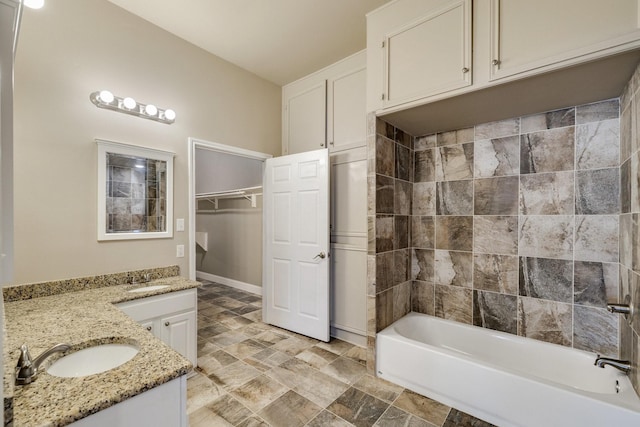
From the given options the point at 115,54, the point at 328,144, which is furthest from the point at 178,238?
the point at 328,144

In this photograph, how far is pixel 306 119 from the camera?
3.24 meters

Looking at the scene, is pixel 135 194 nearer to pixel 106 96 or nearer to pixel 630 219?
pixel 106 96

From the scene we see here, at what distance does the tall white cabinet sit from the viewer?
2.77 metres

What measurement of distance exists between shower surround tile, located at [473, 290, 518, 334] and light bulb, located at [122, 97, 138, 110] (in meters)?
3.15

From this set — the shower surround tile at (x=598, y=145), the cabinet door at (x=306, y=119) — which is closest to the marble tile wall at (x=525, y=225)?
the shower surround tile at (x=598, y=145)

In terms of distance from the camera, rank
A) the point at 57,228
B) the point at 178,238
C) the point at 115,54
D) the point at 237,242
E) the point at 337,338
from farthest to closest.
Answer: the point at 237,242 → the point at 337,338 → the point at 178,238 → the point at 115,54 → the point at 57,228

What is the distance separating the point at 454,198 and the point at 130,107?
2768 mm

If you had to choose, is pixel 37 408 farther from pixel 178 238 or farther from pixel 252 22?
pixel 252 22

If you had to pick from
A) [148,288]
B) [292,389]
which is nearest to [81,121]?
[148,288]

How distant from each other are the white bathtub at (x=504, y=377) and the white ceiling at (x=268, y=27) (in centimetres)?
259

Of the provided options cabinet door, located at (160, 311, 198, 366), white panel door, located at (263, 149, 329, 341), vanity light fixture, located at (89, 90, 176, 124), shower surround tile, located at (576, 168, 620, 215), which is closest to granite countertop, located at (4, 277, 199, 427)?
cabinet door, located at (160, 311, 198, 366)

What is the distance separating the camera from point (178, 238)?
2.55 meters

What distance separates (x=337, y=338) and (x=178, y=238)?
1857 millimetres

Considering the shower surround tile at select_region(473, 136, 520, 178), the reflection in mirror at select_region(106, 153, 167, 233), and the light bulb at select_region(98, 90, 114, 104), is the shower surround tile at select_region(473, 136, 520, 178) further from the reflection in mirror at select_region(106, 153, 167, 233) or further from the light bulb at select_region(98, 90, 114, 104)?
the light bulb at select_region(98, 90, 114, 104)
